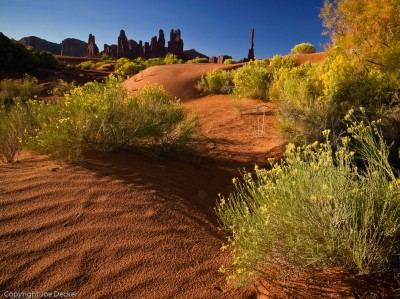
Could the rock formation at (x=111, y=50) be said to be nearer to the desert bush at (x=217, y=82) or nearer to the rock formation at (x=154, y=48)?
the rock formation at (x=154, y=48)

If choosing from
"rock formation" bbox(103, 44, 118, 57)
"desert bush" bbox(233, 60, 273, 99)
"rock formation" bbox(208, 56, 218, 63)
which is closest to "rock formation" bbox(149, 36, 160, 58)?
"rock formation" bbox(103, 44, 118, 57)

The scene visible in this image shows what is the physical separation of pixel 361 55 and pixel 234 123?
10.5 ft

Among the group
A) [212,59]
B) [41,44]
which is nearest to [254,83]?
[212,59]

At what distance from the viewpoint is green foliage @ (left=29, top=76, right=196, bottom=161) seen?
392 centimetres

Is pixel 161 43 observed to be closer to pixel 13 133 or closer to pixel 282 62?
pixel 282 62

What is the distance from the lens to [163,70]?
16.0m

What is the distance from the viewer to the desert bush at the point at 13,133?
398 cm

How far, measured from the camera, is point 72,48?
8938 centimetres

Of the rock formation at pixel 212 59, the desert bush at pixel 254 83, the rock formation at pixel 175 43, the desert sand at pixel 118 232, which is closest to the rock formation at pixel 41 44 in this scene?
the rock formation at pixel 175 43

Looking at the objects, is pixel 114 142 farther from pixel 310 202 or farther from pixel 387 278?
pixel 387 278

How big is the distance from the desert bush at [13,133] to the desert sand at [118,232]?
0.19m

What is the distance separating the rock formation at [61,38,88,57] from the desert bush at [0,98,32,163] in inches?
3707

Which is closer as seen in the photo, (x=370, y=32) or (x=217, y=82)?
(x=370, y=32)

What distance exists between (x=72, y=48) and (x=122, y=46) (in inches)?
1348
